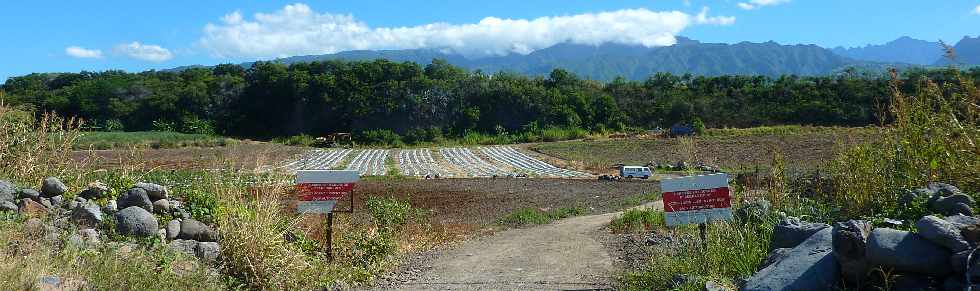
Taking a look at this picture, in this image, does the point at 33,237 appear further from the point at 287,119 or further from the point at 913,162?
the point at 287,119

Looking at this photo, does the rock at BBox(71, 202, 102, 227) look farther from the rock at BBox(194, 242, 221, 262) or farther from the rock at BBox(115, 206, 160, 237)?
the rock at BBox(194, 242, 221, 262)

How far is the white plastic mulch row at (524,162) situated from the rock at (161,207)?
23688mm

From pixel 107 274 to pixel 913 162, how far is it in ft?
20.4

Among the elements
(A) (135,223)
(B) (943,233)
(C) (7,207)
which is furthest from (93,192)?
(B) (943,233)

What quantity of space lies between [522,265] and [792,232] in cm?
353

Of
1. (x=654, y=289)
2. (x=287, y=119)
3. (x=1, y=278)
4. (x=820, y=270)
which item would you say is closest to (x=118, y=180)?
(x=1, y=278)

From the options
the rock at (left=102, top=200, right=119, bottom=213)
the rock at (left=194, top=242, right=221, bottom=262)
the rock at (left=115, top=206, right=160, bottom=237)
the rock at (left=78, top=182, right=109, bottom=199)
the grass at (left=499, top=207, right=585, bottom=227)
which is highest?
the rock at (left=78, top=182, right=109, bottom=199)

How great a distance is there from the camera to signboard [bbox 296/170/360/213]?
308 inches

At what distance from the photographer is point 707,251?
19.6 feet

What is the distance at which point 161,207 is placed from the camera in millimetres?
7840

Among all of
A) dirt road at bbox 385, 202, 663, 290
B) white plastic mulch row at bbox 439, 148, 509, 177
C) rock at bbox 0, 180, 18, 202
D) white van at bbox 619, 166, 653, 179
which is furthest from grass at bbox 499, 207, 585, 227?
white plastic mulch row at bbox 439, 148, 509, 177

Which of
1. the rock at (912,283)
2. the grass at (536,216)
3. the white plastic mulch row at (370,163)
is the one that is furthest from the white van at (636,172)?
the rock at (912,283)

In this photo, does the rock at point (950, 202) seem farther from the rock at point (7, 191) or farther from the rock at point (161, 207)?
the rock at point (7, 191)

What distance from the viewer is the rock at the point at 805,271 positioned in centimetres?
449
